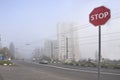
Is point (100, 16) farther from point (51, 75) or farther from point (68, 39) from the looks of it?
point (68, 39)

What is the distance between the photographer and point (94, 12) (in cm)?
495

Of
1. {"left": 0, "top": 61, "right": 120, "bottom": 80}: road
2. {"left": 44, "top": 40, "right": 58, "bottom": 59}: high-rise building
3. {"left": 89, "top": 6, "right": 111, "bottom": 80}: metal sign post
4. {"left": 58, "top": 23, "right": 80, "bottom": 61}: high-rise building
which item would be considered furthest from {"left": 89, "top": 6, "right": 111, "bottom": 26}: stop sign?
{"left": 44, "top": 40, "right": 58, "bottom": 59}: high-rise building

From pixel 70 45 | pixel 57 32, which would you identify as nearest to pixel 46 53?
pixel 70 45

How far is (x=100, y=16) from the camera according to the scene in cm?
484

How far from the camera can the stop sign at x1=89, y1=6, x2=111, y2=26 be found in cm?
470

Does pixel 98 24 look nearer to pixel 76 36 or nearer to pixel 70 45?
pixel 76 36

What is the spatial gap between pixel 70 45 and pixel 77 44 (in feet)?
25.3

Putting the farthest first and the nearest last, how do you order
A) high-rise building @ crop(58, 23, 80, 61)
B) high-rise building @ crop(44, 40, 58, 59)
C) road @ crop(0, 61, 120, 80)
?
high-rise building @ crop(44, 40, 58, 59), high-rise building @ crop(58, 23, 80, 61), road @ crop(0, 61, 120, 80)

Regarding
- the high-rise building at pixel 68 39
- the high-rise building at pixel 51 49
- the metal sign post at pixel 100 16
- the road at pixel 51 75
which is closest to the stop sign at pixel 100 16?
the metal sign post at pixel 100 16

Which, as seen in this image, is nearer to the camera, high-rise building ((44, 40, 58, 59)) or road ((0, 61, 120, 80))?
road ((0, 61, 120, 80))

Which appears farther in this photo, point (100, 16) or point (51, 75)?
point (51, 75)

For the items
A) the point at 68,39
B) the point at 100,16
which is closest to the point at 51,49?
the point at 68,39

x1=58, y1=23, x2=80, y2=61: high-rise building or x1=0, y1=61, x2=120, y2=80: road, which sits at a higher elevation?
x1=58, y1=23, x2=80, y2=61: high-rise building

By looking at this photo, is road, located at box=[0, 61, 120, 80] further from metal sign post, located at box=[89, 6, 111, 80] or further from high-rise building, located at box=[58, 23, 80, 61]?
high-rise building, located at box=[58, 23, 80, 61]
